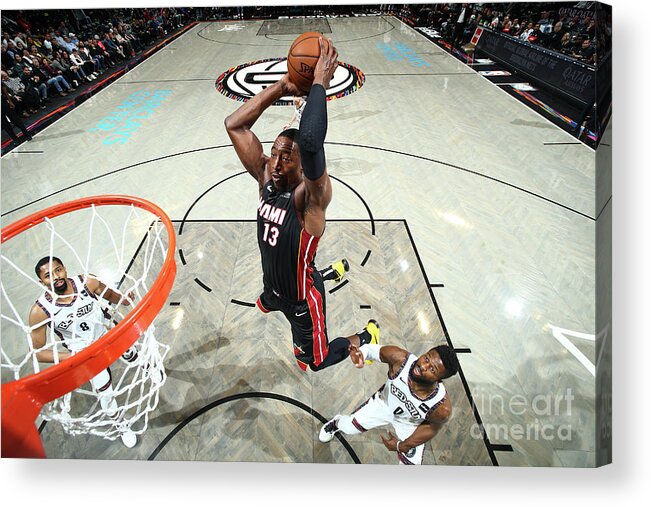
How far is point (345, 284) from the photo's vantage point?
3539 mm

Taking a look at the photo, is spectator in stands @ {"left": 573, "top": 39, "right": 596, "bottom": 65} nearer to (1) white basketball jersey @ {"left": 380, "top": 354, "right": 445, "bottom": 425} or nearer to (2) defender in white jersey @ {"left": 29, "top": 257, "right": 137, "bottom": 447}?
(1) white basketball jersey @ {"left": 380, "top": 354, "right": 445, "bottom": 425}

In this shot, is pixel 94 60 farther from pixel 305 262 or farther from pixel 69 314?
pixel 305 262

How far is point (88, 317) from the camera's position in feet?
8.10

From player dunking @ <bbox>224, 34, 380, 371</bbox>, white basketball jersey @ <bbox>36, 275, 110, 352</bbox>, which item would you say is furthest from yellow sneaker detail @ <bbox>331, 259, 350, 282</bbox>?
white basketball jersey @ <bbox>36, 275, 110, 352</bbox>

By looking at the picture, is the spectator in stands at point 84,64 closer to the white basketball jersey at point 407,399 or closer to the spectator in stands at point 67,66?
the spectator in stands at point 67,66

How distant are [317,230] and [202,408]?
5.01ft

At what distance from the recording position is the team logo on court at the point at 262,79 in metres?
7.49

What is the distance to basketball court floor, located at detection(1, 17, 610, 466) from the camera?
98.7 inches

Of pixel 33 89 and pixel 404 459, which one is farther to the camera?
pixel 33 89

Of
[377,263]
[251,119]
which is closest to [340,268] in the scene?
[377,263]

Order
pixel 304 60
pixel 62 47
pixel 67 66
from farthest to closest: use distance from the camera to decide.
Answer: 1. pixel 67 66
2. pixel 62 47
3. pixel 304 60

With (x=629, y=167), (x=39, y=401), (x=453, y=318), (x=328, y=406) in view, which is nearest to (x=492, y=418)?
(x=453, y=318)

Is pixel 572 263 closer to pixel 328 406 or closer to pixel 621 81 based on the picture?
pixel 621 81

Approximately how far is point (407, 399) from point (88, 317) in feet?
6.56
